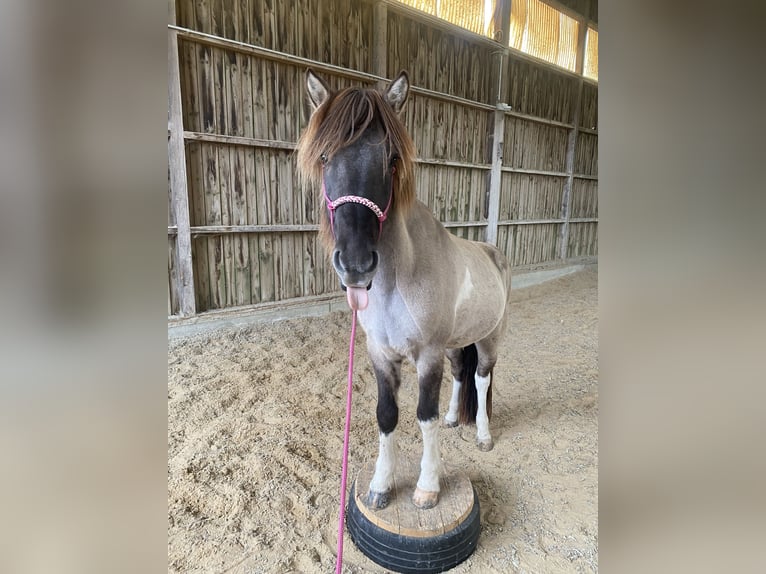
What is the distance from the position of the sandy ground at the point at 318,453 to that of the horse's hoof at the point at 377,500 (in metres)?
0.16

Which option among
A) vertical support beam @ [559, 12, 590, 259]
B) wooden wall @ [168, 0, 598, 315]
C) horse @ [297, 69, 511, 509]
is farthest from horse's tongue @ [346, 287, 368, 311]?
vertical support beam @ [559, 12, 590, 259]

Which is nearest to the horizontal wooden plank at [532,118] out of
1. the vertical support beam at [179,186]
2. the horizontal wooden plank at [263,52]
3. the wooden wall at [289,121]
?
the wooden wall at [289,121]

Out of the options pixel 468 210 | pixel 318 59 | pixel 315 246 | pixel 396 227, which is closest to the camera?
pixel 396 227

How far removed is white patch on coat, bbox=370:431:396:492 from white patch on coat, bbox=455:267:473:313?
53 cm

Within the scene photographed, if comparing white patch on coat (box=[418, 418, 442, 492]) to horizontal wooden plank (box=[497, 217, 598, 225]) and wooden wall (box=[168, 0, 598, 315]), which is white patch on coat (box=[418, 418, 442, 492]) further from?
horizontal wooden plank (box=[497, 217, 598, 225])

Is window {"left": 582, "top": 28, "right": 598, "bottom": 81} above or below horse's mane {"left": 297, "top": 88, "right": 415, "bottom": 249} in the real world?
above

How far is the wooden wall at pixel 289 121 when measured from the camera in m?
3.08

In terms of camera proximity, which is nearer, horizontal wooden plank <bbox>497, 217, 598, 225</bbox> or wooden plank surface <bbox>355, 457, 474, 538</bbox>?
wooden plank surface <bbox>355, 457, 474, 538</bbox>

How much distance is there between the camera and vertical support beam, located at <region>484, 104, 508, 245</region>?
525 centimetres
